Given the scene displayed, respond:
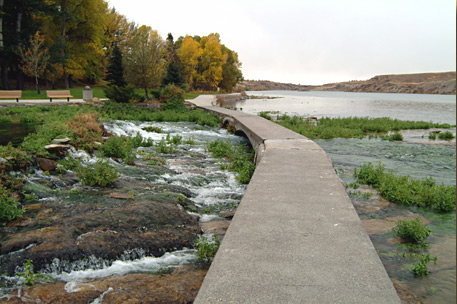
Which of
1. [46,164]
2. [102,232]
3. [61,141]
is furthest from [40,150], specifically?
[102,232]

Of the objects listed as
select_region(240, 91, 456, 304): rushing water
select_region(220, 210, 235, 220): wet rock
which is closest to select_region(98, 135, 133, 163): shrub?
select_region(220, 210, 235, 220): wet rock

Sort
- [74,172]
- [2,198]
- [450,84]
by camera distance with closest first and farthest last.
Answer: [2,198] → [74,172] → [450,84]

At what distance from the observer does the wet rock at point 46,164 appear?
7.40m

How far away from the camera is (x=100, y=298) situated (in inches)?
134

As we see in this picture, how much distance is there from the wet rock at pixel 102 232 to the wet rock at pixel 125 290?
54 centimetres

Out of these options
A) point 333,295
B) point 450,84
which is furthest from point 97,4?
point 450,84

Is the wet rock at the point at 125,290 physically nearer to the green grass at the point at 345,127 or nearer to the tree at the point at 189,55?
the green grass at the point at 345,127

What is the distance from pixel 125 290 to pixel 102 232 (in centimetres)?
142

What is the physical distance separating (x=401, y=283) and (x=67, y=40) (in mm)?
45489

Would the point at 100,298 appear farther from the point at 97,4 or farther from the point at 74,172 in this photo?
the point at 97,4

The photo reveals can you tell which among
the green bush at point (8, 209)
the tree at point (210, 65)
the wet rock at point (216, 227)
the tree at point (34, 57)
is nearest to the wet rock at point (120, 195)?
the green bush at point (8, 209)

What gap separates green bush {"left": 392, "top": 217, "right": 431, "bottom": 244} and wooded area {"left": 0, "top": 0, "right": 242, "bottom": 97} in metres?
25.6

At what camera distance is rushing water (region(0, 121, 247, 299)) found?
402 centimetres

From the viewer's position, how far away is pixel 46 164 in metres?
7.46
